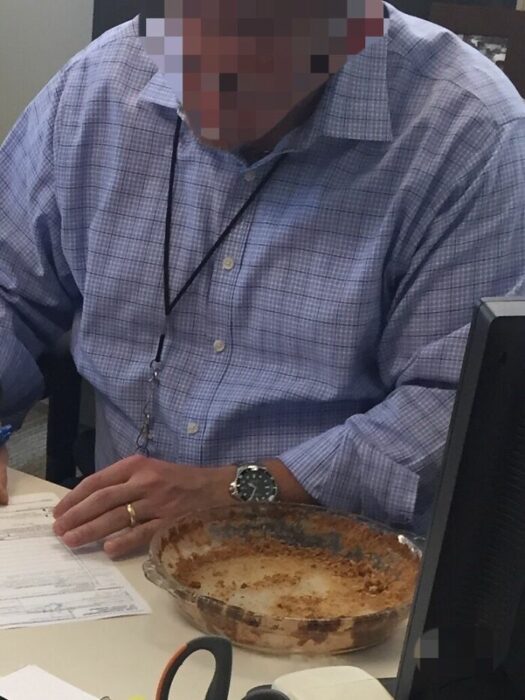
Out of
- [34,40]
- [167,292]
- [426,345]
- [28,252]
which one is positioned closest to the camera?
[426,345]

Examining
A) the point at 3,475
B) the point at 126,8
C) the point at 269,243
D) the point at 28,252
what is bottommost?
the point at 3,475

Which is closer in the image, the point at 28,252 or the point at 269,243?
the point at 269,243

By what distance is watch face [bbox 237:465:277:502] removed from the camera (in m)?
1.19

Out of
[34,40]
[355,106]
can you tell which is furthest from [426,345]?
[34,40]

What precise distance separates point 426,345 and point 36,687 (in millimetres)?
632

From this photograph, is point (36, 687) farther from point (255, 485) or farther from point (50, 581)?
point (255, 485)

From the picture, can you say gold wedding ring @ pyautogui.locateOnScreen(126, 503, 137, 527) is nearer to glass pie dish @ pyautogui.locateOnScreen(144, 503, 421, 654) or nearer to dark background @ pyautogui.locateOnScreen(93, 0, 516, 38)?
glass pie dish @ pyautogui.locateOnScreen(144, 503, 421, 654)

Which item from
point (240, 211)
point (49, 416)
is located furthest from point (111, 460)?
point (240, 211)

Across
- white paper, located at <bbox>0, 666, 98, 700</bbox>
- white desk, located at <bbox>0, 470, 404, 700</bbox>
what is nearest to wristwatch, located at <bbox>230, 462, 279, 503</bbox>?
white desk, located at <bbox>0, 470, 404, 700</bbox>

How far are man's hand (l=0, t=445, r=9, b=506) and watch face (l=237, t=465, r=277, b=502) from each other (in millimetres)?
283

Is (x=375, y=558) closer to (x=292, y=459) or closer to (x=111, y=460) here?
(x=292, y=459)

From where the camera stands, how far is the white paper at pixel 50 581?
3.21 feet

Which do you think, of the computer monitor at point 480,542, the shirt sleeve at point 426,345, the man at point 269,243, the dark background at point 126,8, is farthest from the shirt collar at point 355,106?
the dark background at point 126,8

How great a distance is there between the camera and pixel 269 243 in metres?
1.30
